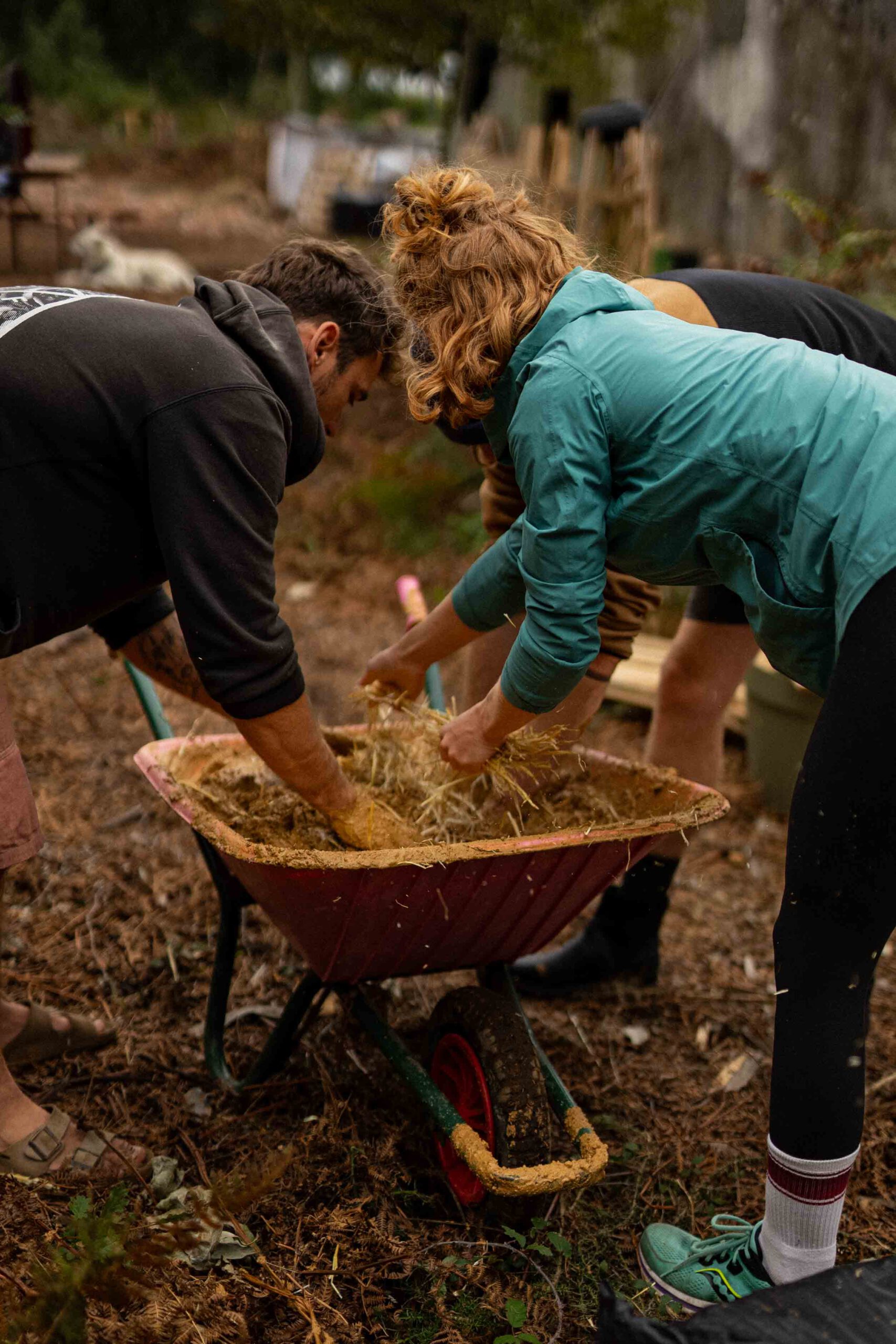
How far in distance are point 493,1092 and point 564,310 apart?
130 cm

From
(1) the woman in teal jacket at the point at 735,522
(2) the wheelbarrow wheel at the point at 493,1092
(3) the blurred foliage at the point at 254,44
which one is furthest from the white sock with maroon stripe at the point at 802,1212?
(3) the blurred foliage at the point at 254,44

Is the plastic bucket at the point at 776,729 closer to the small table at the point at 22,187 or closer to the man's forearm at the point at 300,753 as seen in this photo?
the man's forearm at the point at 300,753

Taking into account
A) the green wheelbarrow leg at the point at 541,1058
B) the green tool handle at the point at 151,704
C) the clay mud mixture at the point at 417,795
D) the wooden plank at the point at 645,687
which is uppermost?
the green tool handle at the point at 151,704

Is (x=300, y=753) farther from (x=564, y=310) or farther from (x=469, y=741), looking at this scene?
(x=564, y=310)

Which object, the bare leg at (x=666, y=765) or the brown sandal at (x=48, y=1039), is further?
the bare leg at (x=666, y=765)

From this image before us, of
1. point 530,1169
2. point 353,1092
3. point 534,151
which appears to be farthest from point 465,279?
point 534,151

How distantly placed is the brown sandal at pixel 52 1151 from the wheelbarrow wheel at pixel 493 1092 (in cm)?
60

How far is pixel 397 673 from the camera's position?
2.29 m

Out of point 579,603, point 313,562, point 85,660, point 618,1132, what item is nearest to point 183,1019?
point 618,1132

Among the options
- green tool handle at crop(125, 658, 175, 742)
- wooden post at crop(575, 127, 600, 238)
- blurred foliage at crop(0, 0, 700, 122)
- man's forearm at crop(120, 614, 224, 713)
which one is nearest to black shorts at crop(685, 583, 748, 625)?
man's forearm at crop(120, 614, 224, 713)

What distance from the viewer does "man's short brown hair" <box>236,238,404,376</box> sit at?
199 centimetres

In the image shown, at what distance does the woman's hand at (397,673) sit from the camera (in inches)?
88.6

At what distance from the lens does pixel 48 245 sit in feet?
27.2

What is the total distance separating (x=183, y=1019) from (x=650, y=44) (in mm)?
7379
